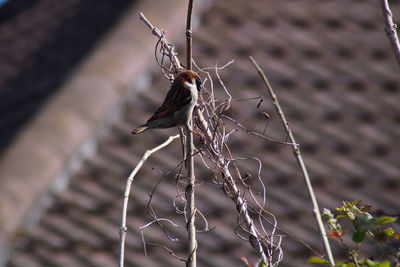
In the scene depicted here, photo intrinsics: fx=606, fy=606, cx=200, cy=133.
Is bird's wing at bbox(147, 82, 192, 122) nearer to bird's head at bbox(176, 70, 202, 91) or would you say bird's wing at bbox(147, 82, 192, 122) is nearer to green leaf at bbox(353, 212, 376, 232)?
bird's head at bbox(176, 70, 202, 91)

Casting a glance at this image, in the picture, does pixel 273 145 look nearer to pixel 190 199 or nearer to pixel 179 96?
pixel 179 96

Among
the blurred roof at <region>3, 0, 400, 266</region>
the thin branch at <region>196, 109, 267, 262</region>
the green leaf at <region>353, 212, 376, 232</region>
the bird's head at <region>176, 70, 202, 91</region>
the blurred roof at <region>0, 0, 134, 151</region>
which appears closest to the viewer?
the green leaf at <region>353, 212, 376, 232</region>

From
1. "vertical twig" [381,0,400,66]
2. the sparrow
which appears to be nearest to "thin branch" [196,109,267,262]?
the sparrow

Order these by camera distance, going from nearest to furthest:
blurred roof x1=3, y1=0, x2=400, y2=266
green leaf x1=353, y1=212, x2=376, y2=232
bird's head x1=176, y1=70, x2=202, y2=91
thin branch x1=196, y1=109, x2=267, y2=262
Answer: green leaf x1=353, y1=212, x2=376, y2=232 < thin branch x1=196, y1=109, x2=267, y2=262 < bird's head x1=176, y1=70, x2=202, y2=91 < blurred roof x1=3, y1=0, x2=400, y2=266

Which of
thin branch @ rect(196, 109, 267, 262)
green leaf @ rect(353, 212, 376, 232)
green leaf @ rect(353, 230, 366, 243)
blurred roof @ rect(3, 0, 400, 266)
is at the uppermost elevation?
thin branch @ rect(196, 109, 267, 262)

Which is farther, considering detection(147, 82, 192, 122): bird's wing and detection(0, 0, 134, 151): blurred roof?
detection(0, 0, 134, 151): blurred roof

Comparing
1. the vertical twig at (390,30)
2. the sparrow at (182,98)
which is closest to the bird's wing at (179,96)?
the sparrow at (182,98)

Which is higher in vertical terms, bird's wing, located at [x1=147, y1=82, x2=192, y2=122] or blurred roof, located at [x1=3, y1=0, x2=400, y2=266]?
bird's wing, located at [x1=147, y1=82, x2=192, y2=122]

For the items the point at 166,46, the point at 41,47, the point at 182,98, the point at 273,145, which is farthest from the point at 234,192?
the point at 41,47

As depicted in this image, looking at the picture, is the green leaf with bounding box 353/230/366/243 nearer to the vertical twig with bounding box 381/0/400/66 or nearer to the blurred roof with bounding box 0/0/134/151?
the vertical twig with bounding box 381/0/400/66
